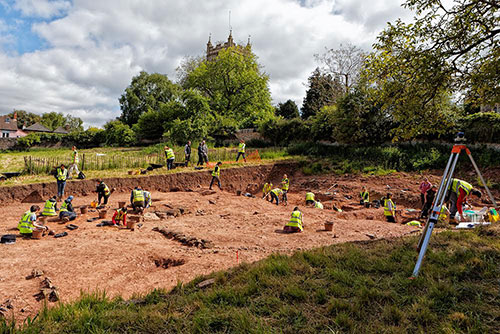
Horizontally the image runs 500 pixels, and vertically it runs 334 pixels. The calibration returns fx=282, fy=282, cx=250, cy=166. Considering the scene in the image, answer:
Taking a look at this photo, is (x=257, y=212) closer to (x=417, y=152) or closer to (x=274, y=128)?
(x=417, y=152)

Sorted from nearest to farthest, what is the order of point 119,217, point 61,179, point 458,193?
point 458,193, point 119,217, point 61,179

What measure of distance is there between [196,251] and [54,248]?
369cm

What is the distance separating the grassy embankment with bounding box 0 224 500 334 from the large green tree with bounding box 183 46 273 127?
31.6 m

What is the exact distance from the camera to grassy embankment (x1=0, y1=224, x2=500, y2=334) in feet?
10.9

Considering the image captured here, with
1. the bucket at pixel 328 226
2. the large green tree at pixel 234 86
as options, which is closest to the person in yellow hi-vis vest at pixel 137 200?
the bucket at pixel 328 226

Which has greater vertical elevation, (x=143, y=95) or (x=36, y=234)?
(x=143, y=95)

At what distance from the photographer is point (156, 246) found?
759cm

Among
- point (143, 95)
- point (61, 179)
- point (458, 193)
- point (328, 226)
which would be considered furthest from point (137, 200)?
point (143, 95)

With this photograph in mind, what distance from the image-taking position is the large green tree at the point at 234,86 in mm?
35781

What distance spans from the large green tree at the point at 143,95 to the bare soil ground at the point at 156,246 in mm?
40758

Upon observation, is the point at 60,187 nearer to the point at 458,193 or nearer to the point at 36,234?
the point at 36,234

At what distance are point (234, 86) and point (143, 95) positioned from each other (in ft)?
75.6

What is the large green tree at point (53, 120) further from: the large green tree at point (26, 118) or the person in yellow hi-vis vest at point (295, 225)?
the person in yellow hi-vis vest at point (295, 225)

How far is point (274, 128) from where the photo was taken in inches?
1238
